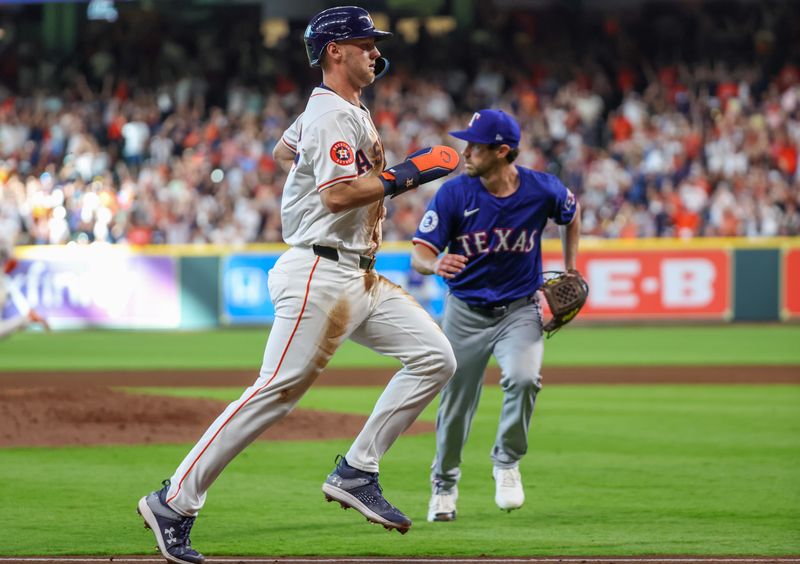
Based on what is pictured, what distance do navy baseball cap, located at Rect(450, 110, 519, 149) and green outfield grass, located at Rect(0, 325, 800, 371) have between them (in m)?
9.43

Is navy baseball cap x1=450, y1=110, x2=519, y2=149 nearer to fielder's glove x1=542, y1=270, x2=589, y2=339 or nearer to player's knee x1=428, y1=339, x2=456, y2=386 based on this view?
fielder's glove x1=542, y1=270, x2=589, y2=339

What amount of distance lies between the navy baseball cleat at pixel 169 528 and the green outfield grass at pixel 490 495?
1.92 feet

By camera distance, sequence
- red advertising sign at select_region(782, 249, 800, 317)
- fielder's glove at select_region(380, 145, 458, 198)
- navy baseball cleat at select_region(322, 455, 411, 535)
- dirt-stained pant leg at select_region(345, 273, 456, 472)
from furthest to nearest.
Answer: red advertising sign at select_region(782, 249, 800, 317), dirt-stained pant leg at select_region(345, 273, 456, 472), navy baseball cleat at select_region(322, 455, 411, 535), fielder's glove at select_region(380, 145, 458, 198)

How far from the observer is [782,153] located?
24.0 meters

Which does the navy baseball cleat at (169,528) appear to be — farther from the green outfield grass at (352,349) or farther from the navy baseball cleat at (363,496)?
the green outfield grass at (352,349)

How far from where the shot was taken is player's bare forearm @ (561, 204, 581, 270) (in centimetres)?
715

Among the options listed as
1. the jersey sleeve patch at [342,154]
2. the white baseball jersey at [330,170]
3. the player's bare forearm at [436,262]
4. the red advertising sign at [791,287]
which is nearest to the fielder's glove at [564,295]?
the player's bare forearm at [436,262]

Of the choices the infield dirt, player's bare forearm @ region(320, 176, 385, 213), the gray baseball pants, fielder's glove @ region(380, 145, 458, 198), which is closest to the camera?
player's bare forearm @ region(320, 176, 385, 213)

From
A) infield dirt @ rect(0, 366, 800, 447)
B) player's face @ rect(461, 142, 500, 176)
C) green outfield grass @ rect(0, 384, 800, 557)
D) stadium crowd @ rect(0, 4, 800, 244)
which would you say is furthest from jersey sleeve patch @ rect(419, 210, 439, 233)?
stadium crowd @ rect(0, 4, 800, 244)

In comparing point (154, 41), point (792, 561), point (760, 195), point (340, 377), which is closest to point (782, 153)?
point (760, 195)

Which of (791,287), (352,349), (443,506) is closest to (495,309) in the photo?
(443,506)

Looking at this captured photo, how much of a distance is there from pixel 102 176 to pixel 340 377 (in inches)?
475

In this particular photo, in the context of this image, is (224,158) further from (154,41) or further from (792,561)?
(792,561)

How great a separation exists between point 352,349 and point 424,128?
771cm
